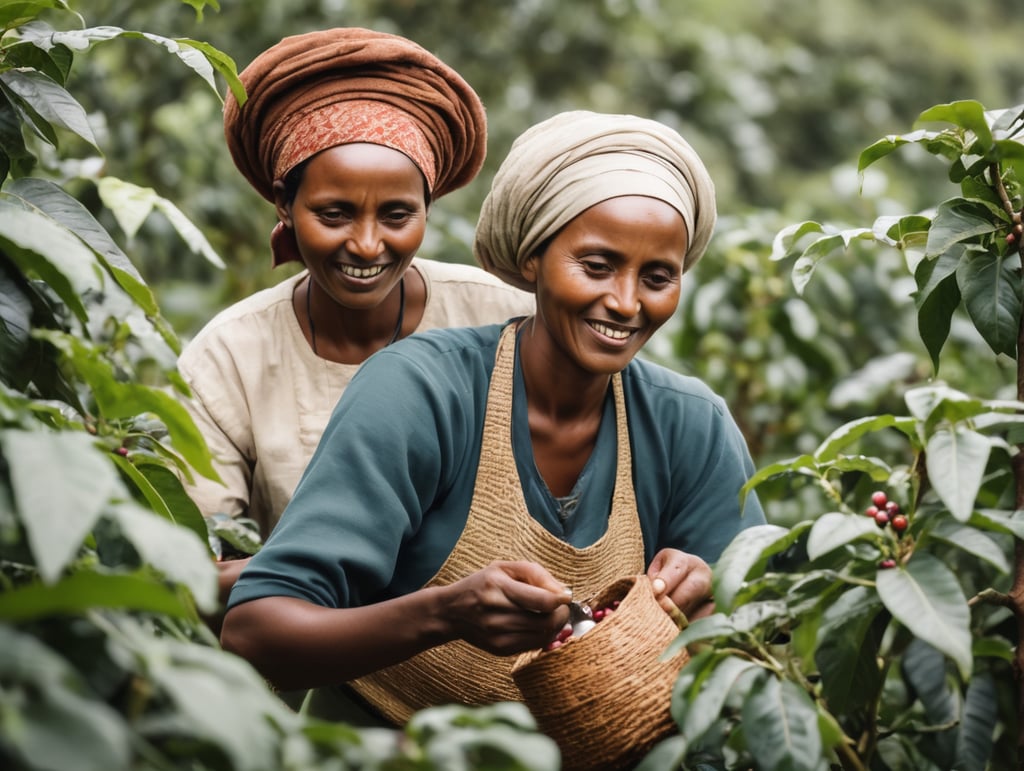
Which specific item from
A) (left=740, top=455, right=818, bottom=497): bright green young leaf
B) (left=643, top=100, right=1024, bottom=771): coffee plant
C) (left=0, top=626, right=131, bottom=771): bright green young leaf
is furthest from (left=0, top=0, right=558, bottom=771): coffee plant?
(left=740, top=455, right=818, bottom=497): bright green young leaf

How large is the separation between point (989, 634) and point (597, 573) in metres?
0.80

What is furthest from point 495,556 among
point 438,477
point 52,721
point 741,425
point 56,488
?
point 741,425

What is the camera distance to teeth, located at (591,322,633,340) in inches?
87.5

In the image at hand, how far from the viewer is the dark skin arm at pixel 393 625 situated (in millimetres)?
1827

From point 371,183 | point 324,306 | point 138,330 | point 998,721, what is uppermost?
point 371,183

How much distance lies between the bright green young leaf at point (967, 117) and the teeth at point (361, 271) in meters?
1.16

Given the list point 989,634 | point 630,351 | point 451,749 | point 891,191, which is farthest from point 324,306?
point 891,191

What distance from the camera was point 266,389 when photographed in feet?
9.23

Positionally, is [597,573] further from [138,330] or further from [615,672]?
[138,330]

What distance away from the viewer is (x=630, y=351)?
87.7 inches

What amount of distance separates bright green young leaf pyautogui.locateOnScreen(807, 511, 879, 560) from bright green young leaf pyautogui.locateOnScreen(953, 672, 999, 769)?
0.87 m

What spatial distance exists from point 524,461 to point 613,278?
319mm

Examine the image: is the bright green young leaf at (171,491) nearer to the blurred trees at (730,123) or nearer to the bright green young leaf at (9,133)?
the bright green young leaf at (9,133)

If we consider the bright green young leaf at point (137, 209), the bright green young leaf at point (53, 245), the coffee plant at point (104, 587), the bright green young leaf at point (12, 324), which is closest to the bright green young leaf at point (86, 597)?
the coffee plant at point (104, 587)
